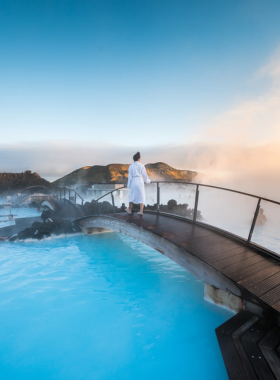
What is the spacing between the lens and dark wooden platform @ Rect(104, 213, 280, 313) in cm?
326

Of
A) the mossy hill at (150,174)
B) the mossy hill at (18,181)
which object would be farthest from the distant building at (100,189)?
the mossy hill at (150,174)

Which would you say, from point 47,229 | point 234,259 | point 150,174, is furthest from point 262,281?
point 150,174

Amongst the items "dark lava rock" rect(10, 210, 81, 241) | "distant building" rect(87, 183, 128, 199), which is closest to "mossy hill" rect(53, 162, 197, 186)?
"distant building" rect(87, 183, 128, 199)

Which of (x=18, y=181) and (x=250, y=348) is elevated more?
(x=18, y=181)

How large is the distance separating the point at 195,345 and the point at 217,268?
137 centimetres

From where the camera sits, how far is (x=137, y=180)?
253 inches

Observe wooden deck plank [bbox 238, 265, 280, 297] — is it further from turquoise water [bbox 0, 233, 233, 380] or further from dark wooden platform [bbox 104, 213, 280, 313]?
turquoise water [bbox 0, 233, 233, 380]

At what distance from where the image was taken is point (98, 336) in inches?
151

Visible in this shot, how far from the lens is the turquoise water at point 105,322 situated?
3.17 meters

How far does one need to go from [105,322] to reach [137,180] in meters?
3.80

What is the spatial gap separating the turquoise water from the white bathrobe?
249 cm

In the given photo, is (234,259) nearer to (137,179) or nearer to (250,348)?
(250,348)

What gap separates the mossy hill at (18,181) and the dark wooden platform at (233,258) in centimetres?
3894

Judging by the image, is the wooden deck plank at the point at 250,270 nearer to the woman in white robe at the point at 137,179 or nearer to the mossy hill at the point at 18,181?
the woman in white robe at the point at 137,179
